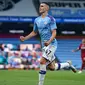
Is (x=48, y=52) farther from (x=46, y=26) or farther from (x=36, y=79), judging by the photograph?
(x=36, y=79)

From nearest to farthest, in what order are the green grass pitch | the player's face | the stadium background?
the player's face
the green grass pitch
the stadium background

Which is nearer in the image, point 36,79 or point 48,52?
point 48,52

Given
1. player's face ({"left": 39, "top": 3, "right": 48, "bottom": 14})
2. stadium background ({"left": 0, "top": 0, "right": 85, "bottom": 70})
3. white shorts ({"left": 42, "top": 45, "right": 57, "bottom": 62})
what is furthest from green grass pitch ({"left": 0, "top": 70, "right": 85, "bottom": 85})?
stadium background ({"left": 0, "top": 0, "right": 85, "bottom": 70})

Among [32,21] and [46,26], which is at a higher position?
[46,26]

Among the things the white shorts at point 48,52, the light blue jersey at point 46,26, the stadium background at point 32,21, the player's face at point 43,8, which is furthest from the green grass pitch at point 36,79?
the stadium background at point 32,21

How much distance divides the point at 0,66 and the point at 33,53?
232cm

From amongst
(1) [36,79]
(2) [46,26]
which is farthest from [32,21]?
(2) [46,26]

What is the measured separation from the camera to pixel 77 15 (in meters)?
31.7

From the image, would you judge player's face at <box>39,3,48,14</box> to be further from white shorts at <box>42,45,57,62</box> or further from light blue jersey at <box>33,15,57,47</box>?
white shorts at <box>42,45,57,62</box>

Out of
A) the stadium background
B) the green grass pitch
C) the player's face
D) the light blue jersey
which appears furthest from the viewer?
the stadium background

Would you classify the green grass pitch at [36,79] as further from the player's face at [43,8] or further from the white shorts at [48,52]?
the player's face at [43,8]

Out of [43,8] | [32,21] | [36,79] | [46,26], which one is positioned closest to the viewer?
[43,8]

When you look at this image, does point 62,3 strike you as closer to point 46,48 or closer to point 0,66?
point 0,66

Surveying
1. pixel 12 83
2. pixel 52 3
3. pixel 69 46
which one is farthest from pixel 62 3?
pixel 12 83
